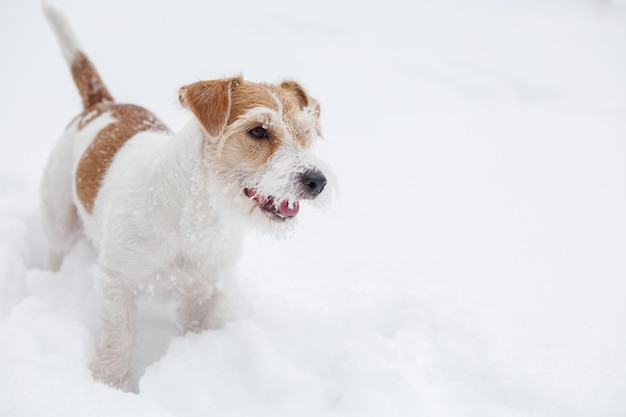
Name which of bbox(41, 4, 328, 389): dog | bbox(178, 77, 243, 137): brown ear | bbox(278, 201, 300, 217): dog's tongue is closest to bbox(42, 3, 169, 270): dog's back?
bbox(41, 4, 328, 389): dog

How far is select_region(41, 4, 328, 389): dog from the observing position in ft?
7.54

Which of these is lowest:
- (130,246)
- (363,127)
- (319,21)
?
(130,246)

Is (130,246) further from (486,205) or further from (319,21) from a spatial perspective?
(319,21)

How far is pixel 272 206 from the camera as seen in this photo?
2305mm

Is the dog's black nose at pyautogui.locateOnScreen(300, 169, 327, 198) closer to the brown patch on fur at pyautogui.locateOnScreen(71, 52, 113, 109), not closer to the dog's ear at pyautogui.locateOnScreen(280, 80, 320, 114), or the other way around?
the dog's ear at pyautogui.locateOnScreen(280, 80, 320, 114)

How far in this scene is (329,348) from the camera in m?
2.62

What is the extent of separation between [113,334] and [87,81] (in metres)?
2.08

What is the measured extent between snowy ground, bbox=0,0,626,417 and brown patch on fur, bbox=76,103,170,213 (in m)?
0.56

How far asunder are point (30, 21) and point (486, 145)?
6.78 meters

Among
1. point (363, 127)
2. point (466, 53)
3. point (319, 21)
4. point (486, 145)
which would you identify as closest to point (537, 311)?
point (486, 145)

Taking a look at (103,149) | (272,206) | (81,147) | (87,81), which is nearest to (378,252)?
(272,206)

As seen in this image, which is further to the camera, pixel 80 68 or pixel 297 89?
pixel 80 68

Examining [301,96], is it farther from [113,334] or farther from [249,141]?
[113,334]

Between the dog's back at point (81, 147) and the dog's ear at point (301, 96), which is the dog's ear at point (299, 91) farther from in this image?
the dog's back at point (81, 147)
